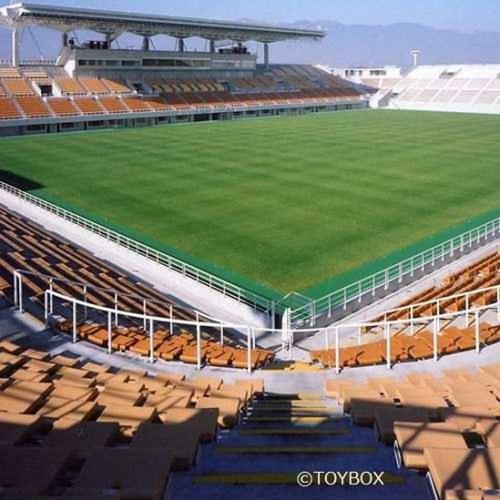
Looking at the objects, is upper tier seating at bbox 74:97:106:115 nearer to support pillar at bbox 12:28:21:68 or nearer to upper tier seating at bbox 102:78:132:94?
upper tier seating at bbox 102:78:132:94

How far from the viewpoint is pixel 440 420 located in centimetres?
632

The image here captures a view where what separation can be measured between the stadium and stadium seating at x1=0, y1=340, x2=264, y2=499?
0.03m

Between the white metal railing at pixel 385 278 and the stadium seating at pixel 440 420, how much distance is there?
6.66m

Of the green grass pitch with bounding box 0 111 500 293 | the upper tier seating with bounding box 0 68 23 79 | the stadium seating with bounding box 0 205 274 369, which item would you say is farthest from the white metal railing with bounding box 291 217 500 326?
the upper tier seating with bounding box 0 68 23 79

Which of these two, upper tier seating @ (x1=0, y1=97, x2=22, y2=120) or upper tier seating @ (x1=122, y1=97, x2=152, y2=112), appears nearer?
upper tier seating @ (x1=0, y1=97, x2=22, y2=120)

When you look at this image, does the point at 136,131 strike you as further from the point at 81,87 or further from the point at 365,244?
the point at 365,244

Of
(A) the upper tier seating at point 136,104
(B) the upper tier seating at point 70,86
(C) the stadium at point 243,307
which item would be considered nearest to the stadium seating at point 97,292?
(C) the stadium at point 243,307

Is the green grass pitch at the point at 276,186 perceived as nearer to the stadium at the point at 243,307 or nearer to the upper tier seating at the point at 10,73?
the stadium at the point at 243,307

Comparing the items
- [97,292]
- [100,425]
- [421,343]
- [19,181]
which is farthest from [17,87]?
[100,425]

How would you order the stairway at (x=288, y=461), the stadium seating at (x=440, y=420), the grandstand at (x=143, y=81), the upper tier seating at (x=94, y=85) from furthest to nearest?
the upper tier seating at (x=94, y=85) → the grandstand at (x=143, y=81) → the stairway at (x=288, y=461) → the stadium seating at (x=440, y=420)

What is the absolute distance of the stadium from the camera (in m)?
5.31

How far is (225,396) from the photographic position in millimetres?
7859

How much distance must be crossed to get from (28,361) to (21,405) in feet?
7.67

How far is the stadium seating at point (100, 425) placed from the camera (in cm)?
475
